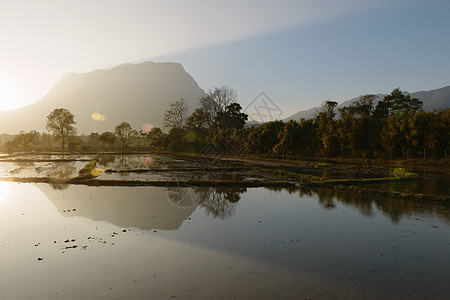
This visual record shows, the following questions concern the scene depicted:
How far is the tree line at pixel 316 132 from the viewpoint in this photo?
90.7 feet

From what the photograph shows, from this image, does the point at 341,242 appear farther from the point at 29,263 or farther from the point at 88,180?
the point at 88,180

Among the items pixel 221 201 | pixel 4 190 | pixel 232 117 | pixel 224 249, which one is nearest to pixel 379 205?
pixel 221 201

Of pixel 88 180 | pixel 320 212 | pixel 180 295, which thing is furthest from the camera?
pixel 88 180

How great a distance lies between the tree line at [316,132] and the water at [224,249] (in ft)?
65.9

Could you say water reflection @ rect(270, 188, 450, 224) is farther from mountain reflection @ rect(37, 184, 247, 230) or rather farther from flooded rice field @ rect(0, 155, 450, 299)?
mountain reflection @ rect(37, 184, 247, 230)

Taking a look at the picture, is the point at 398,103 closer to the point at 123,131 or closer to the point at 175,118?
the point at 175,118

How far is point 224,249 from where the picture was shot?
7.52m

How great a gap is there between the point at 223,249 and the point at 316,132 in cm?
3525

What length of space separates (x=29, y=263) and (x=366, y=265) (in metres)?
8.37

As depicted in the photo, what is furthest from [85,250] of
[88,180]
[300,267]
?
[88,180]

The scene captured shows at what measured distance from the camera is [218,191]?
54.1 ft

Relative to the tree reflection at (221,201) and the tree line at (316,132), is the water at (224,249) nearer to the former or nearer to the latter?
the tree reflection at (221,201)

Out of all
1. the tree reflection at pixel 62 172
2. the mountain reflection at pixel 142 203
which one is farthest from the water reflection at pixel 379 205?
the tree reflection at pixel 62 172

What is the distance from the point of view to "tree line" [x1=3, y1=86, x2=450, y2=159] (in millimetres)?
27641
